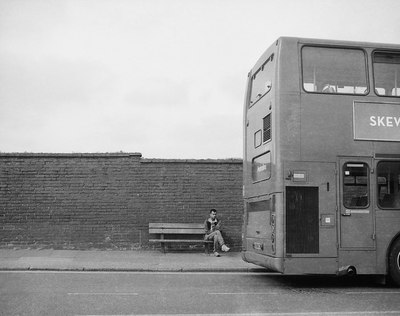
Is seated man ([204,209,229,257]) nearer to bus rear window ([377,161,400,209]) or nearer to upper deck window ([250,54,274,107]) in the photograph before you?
upper deck window ([250,54,274,107])

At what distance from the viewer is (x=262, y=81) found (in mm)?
10797

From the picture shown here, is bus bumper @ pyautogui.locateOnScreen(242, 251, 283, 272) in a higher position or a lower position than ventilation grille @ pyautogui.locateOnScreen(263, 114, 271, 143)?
lower

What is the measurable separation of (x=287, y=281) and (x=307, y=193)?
2235 millimetres

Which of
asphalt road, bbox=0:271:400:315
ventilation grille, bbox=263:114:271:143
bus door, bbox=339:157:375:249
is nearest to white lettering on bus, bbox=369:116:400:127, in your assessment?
bus door, bbox=339:157:375:249

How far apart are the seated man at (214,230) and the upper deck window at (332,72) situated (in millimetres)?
6399

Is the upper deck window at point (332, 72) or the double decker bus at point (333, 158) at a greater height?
the upper deck window at point (332, 72)

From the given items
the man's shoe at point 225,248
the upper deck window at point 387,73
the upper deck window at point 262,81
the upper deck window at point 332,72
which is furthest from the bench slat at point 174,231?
the upper deck window at point 387,73

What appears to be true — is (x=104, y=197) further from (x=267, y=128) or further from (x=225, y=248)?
(x=267, y=128)

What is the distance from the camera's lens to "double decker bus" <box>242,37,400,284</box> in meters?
9.67

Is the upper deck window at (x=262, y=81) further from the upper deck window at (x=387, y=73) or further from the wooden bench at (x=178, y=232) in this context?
the wooden bench at (x=178, y=232)

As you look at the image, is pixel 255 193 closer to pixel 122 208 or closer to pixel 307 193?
pixel 307 193

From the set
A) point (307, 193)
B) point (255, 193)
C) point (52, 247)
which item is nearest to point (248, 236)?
point (255, 193)

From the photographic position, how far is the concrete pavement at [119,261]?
12.3 metres

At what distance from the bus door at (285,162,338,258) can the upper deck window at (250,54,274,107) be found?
169cm
